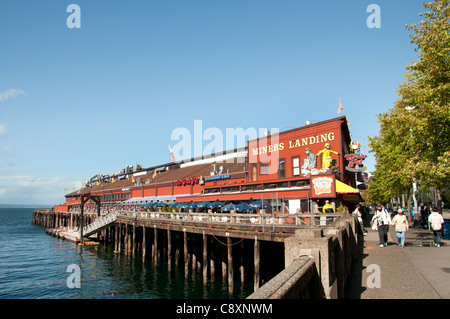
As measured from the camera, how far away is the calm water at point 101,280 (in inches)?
771

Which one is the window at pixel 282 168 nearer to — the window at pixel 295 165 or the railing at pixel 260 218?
the window at pixel 295 165

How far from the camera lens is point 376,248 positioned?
16891 mm

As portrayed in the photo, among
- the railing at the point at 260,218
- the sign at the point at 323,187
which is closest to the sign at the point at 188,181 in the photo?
the railing at the point at 260,218

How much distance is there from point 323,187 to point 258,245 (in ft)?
35.1

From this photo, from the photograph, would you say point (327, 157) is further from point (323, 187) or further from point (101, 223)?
point (101, 223)

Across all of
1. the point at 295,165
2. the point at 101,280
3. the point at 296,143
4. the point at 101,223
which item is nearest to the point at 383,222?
the point at 295,165

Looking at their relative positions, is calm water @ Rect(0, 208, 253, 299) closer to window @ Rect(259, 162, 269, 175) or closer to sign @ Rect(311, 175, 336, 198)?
sign @ Rect(311, 175, 336, 198)

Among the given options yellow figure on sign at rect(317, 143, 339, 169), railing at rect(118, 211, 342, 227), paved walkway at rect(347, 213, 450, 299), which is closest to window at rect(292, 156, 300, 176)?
yellow figure on sign at rect(317, 143, 339, 169)

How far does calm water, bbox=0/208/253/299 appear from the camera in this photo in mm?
19594

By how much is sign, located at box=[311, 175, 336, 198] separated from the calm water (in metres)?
10.1

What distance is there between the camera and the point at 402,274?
10773mm
